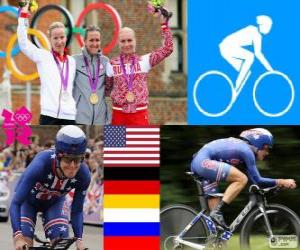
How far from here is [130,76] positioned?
361 inches

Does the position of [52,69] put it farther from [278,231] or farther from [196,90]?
[196,90]

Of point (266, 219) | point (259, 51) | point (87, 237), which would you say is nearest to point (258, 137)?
point (266, 219)

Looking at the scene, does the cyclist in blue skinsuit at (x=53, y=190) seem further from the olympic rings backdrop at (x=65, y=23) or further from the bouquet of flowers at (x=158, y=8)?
the olympic rings backdrop at (x=65, y=23)

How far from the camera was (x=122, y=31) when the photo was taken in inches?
359

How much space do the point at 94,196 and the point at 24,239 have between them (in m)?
0.86

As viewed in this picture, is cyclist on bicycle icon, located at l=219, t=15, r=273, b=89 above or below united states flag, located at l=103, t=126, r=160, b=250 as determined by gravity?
above

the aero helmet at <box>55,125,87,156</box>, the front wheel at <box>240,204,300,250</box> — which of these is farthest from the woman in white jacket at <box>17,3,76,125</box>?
the front wheel at <box>240,204,300,250</box>

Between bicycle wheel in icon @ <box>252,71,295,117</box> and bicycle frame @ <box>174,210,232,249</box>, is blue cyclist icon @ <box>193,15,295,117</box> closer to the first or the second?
bicycle wheel in icon @ <box>252,71,295,117</box>

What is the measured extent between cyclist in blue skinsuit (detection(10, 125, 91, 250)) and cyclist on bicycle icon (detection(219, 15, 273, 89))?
43.2 ft

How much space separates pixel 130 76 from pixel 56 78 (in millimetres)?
644

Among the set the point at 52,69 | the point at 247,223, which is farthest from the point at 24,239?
the point at 247,223

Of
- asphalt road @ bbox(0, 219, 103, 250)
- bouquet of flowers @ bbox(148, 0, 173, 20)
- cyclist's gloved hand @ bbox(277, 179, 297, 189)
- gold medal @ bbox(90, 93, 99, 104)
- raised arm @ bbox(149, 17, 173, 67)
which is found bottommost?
asphalt road @ bbox(0, 219, 103, 250)

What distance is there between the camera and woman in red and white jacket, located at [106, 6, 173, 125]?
360 inches

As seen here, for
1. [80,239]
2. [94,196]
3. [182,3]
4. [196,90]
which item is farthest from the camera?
[182,3]
